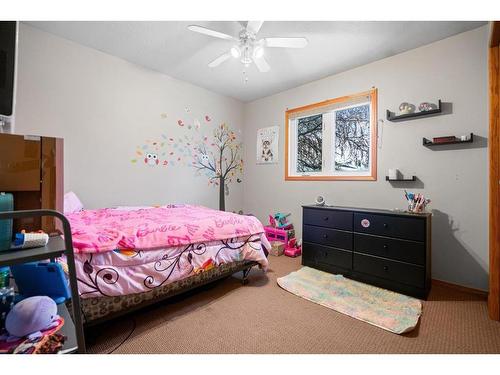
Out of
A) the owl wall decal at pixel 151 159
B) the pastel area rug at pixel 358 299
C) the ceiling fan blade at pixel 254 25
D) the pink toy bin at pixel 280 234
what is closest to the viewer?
the pastel area rug at pixel 358 299

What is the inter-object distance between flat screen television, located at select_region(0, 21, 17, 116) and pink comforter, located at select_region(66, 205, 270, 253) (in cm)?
77

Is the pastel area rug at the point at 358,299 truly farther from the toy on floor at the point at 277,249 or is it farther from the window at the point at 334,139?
the window at the point at 334,139

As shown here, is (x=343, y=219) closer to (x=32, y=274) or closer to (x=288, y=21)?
(x=288, y=21)

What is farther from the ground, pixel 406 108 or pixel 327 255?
pixel 406 108

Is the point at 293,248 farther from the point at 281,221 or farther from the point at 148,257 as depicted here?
the point at 148,257

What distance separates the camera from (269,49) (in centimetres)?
254

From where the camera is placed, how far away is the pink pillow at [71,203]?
7.60 ft

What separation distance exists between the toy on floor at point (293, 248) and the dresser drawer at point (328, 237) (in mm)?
492

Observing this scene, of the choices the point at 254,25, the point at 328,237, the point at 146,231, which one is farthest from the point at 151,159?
the point at 328,237

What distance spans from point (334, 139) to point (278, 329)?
2545 mm

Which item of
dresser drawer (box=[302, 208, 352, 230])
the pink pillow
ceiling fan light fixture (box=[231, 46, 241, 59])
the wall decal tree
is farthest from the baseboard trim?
the pink pillow

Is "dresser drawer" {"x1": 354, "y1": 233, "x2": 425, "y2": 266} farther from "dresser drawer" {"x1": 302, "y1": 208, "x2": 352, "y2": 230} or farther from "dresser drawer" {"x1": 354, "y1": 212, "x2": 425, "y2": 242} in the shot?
"dresser drawer" {"x1": 302, "y1": 208, "x2": 352, "y2": 230}

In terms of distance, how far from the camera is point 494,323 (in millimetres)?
1658

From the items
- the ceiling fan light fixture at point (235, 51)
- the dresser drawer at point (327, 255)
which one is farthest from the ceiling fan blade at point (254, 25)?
the dresser drawer at point (327, 255)
